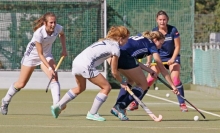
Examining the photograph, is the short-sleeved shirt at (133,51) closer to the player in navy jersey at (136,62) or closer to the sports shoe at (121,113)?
the player in navy jersey at (136,62)

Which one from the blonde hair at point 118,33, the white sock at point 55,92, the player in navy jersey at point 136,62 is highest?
the blonde hair at point 118,33

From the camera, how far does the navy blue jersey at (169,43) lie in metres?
13.6

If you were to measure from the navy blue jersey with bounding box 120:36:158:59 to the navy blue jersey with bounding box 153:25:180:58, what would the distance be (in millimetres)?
1846

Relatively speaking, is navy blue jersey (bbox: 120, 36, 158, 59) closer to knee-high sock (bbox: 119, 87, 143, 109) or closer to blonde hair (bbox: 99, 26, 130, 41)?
knee-high sock (bbox: 119, 87, 143, 109)

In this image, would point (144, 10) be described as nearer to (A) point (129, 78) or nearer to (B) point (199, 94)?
(B) point (199, 94)

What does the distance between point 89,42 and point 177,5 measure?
2.70m

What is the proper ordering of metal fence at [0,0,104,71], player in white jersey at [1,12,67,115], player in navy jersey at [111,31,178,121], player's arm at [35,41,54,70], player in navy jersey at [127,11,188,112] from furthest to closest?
metal fence at [0,0,104,71]
player in navy jersey at [127,11,188,112]
player in white jersey at [1,12,67,115]
player's arm at [35,41,54,70]
player in navy jersey at [111,31,178,121]

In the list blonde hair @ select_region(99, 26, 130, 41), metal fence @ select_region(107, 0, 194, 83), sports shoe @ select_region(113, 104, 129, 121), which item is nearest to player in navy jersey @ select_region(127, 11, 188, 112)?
sports shoe @ select_region(113, 104, 129, 121)

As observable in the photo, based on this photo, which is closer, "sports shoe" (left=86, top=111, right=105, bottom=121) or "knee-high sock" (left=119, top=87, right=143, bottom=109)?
"sports shoe" (left=86, top=111, right=105, bottom=121)

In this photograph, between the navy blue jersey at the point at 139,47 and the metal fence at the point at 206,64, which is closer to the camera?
the navy blue jersey at the point at 139,47

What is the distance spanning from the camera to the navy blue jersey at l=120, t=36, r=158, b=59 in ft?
37.7

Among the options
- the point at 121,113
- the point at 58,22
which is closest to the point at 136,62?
the point at 121,113

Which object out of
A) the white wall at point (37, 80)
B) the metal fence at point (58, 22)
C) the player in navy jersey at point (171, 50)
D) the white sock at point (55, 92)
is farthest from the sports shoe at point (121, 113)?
the metal fence at point (58, 22)

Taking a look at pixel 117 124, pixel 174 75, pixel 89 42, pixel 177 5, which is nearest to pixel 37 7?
pixel 89 42
